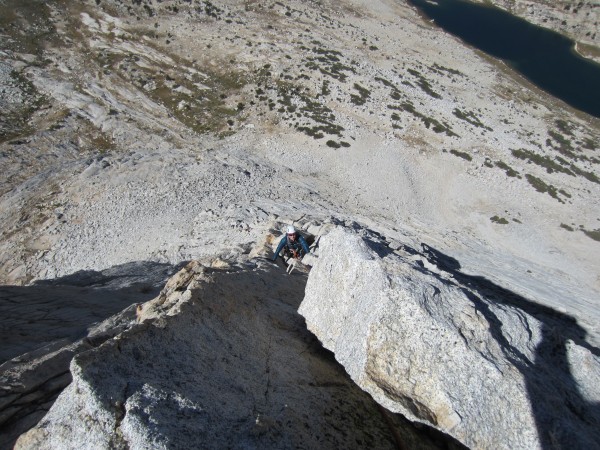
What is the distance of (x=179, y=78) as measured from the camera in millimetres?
54125

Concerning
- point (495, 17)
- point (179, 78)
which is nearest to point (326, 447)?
point (179, 78)

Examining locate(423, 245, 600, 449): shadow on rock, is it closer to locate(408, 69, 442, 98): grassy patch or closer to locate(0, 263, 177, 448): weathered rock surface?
locate(0, 263, 177, 448): weathered rock surface

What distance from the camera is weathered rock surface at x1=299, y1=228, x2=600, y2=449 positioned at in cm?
890

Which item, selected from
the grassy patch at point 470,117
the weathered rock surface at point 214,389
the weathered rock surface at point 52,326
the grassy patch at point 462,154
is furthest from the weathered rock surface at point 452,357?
the grassy patch at point 470,117

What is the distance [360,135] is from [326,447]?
143 feet

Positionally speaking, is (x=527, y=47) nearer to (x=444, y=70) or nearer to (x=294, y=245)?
(x=444, y=70)

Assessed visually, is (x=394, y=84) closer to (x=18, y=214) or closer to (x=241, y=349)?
(x=18, y=214)

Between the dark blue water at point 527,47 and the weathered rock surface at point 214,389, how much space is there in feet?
291

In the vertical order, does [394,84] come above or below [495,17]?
below

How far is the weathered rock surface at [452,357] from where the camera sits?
890 centimetres

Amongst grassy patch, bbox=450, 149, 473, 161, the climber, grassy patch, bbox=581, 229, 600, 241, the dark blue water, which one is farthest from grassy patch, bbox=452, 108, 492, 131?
the climber

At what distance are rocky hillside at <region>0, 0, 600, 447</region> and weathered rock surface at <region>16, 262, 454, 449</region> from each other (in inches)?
2.9

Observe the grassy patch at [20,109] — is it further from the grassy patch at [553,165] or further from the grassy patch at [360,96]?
the grassy patch at [553,165]

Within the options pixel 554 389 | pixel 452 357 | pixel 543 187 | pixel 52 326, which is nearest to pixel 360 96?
pixel 543 187
